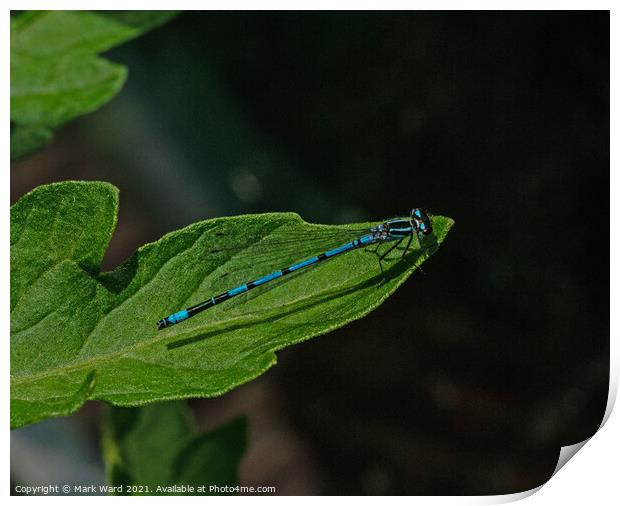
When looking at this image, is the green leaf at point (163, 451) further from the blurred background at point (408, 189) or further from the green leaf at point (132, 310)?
the green leaf at point (132, 310)

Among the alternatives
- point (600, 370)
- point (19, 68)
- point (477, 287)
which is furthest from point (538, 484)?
point (19, 68)

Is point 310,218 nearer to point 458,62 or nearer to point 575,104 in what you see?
point 458,62

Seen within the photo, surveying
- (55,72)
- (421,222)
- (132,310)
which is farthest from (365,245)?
(55,72)

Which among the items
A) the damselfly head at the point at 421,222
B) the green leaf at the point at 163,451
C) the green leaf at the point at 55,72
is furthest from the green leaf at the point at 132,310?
the green leaf at the point at 163,451

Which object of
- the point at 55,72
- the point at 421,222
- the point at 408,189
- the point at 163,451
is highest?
the point at 55,72

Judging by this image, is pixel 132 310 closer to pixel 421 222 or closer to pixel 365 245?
pixel 365 245

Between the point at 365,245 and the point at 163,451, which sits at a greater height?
the point at 365,245

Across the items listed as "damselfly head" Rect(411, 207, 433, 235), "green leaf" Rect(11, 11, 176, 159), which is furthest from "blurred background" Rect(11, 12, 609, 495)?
"green leaf" Rect(11, 11, 176, 159)

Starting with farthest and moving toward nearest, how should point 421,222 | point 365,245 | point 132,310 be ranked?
point 421,222, point 365,245, point 132,310
